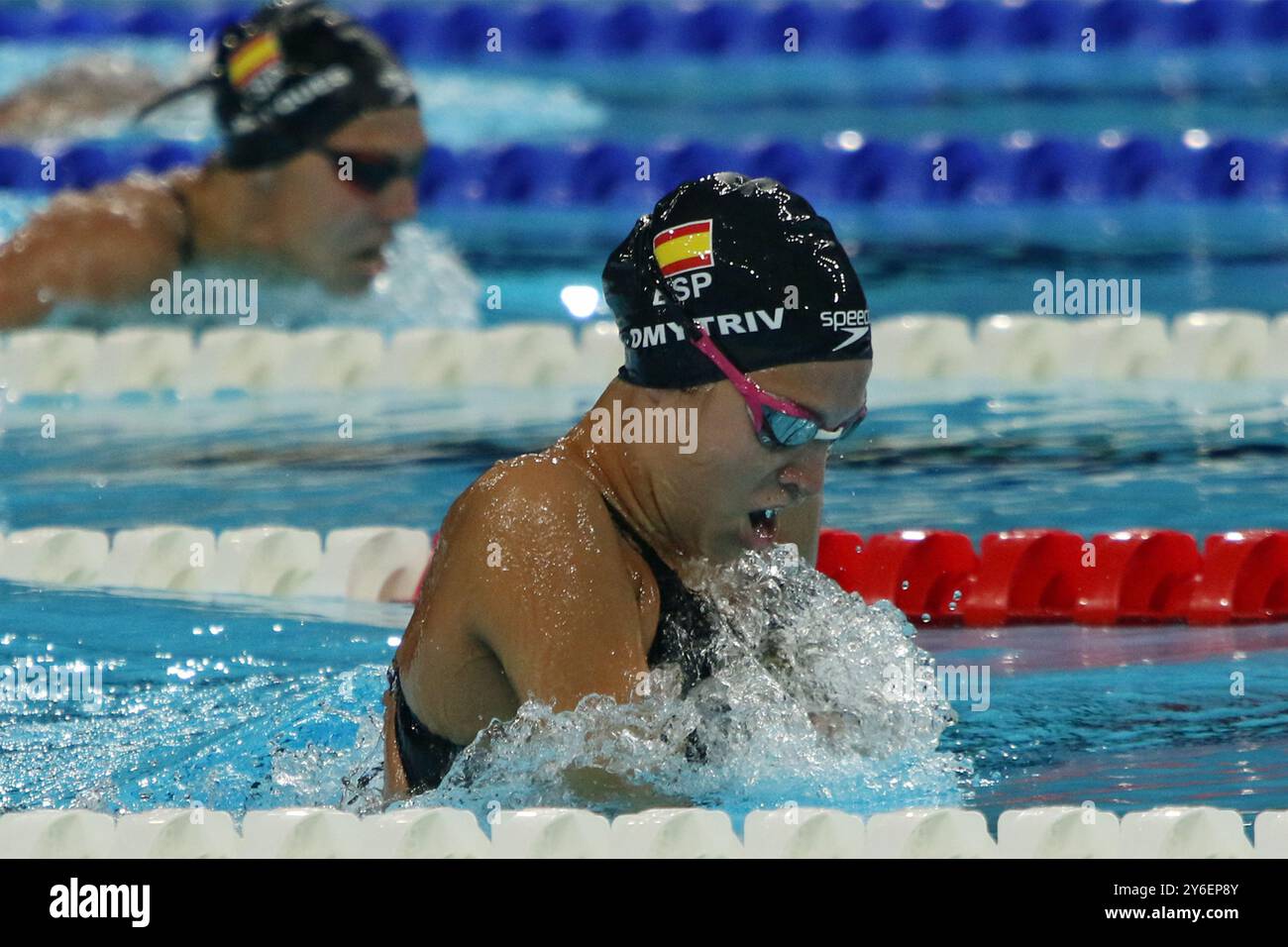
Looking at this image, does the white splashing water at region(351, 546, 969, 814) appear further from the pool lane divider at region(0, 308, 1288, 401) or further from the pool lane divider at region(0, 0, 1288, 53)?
the pool lane divider at region(0, 0, 1288, 53)

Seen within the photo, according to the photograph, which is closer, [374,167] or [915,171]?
[374,167]

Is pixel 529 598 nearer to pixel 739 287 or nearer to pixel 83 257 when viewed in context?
pixel 739 287

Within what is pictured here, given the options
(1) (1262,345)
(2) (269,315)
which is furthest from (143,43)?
(1) (1262,345)

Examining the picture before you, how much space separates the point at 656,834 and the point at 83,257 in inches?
146

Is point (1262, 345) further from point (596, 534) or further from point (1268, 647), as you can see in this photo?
point (596, 534)

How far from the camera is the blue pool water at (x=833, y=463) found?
3.14 metres

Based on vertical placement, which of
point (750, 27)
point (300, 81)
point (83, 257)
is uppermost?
point (750, 27)

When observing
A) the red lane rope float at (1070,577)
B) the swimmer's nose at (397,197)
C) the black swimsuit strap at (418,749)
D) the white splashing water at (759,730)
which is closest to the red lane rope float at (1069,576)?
the red lane rope float at (1070,577)

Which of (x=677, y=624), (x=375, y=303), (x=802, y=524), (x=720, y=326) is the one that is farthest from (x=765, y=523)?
(x=375, y=303)

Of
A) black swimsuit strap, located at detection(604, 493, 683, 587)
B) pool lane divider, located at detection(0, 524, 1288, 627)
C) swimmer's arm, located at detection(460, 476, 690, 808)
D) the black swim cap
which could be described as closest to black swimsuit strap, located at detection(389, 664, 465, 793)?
swimmer's arm, located at detection(460, 476, 690, 808)

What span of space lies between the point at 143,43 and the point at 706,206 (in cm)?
707

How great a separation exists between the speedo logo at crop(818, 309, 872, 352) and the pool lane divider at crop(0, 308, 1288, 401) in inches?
118

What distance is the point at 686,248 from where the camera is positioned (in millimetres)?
2586

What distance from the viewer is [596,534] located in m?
2.49
